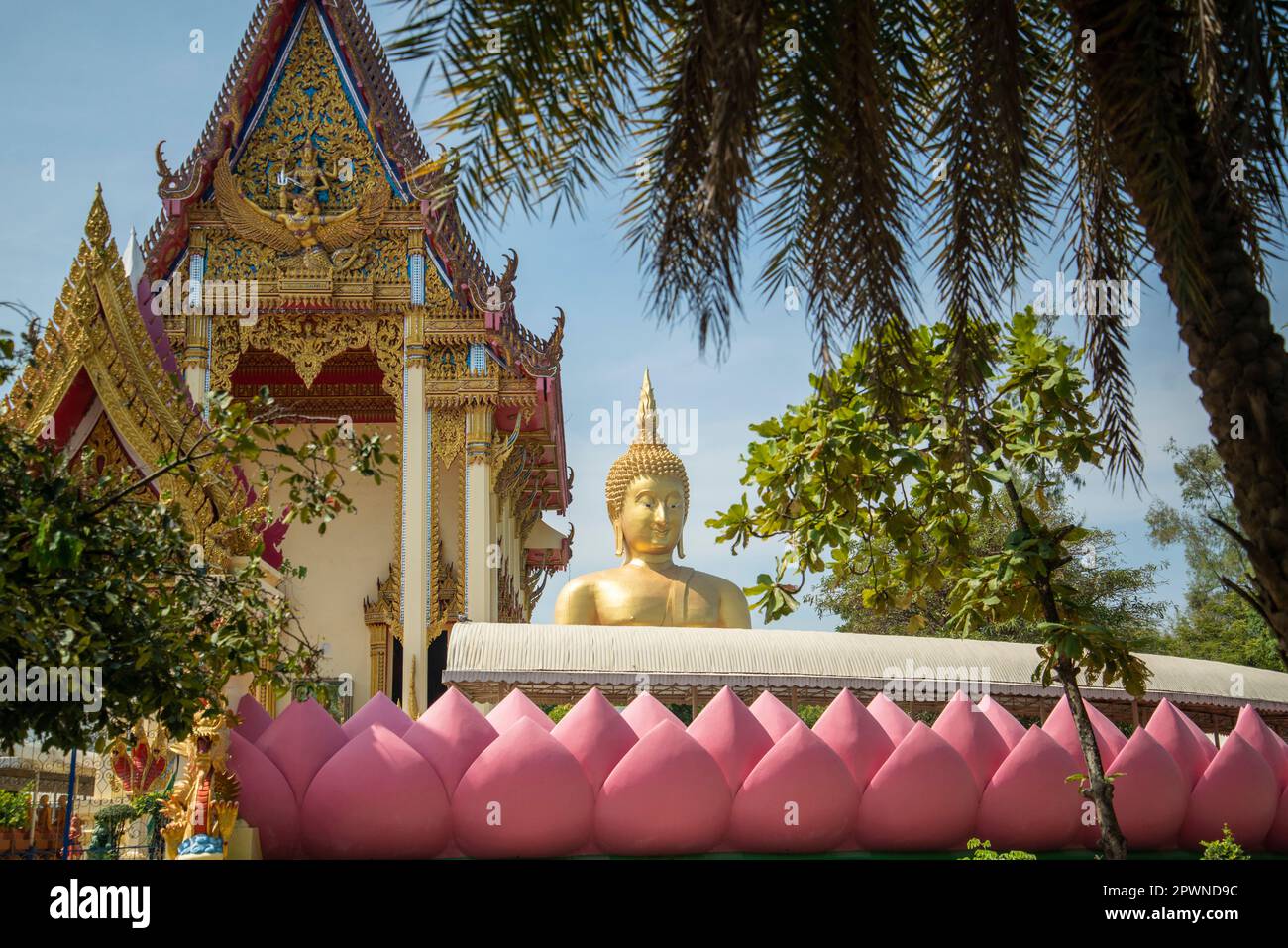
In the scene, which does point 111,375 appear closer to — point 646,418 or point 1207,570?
point 646,418

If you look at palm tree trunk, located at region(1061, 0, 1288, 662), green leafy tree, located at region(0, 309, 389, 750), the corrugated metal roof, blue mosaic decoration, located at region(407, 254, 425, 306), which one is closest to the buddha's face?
blue mosaic decoration, located at region(407, 254, 425, 306)

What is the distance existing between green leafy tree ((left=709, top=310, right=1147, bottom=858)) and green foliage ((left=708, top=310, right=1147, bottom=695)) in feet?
0.03

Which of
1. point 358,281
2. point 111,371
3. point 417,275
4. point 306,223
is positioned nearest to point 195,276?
point 306,223

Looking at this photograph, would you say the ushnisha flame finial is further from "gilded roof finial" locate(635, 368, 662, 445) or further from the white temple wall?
the white temple wall

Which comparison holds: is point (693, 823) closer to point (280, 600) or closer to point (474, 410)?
point (280, 600)

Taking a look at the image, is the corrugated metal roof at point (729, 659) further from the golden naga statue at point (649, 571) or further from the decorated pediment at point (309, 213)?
the decorated pediment at point (309, 213)

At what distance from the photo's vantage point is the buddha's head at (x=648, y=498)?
1505cm

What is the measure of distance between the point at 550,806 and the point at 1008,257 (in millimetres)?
3882

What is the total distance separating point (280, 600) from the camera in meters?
7.48

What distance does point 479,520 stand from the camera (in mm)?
16172

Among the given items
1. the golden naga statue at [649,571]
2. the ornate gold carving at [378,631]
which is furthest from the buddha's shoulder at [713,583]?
the ornate gold carving at [378,631]

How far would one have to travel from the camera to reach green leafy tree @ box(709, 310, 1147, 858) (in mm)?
8086

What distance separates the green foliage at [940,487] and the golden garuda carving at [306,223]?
8684mm
